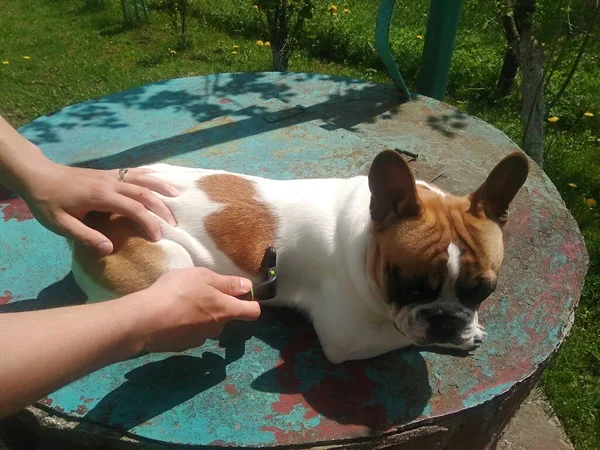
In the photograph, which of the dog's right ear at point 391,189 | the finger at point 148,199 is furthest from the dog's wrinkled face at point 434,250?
the finger at point 148,199

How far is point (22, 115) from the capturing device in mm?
6609

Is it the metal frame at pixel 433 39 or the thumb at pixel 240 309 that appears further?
the metal frame at pixel 433 39

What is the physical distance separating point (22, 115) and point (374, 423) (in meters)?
6.02

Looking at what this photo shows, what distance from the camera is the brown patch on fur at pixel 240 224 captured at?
2.39m

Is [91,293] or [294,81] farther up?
[294,81]

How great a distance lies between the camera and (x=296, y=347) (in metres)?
2.39

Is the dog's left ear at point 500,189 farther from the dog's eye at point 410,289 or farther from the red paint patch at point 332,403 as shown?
the red paint patch at point 332,403

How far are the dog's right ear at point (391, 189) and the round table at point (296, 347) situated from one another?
0.61 meters

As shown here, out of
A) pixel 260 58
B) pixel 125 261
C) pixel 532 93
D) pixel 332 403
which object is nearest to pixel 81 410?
pixel 125 261

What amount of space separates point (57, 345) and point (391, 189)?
4.04ft

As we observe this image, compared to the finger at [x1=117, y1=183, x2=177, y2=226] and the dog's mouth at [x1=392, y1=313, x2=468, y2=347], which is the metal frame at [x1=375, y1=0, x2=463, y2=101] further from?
the dog's mouth at [x1=392, y1=313, x2=468, y2=347]

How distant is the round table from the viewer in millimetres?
2049

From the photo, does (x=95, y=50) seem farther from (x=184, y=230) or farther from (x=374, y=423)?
(x=374, y=423)

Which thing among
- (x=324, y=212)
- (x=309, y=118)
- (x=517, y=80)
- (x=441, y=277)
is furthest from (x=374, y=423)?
(x=517, y=80)
